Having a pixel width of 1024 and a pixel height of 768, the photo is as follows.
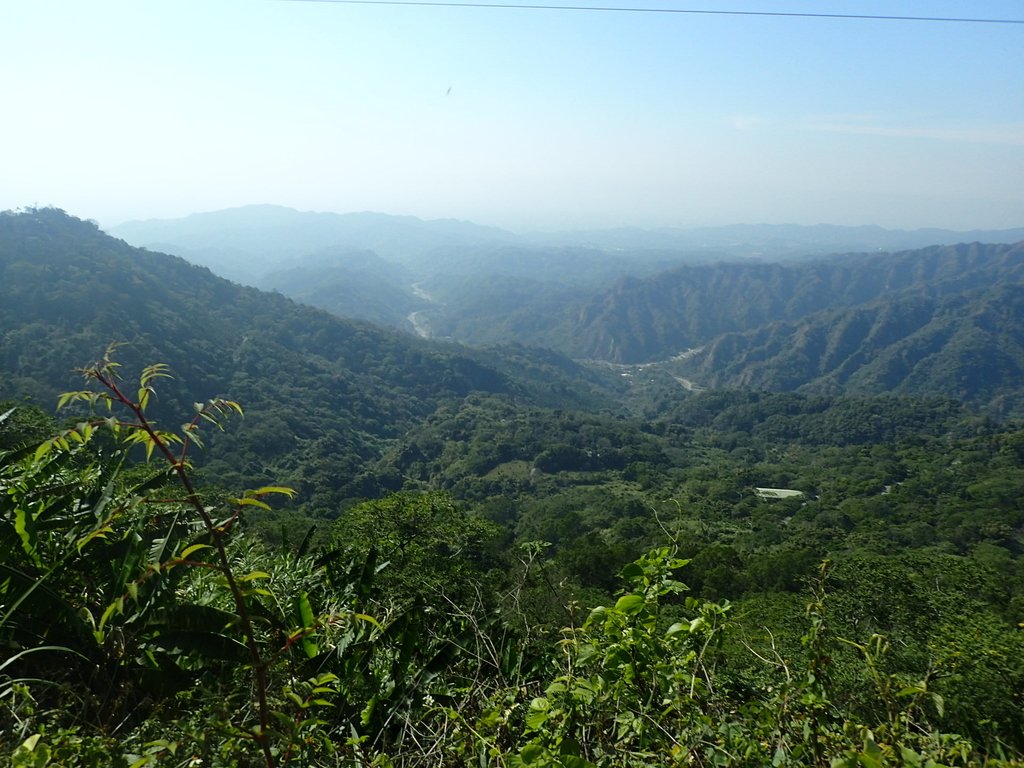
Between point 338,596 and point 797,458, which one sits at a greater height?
point 338,596

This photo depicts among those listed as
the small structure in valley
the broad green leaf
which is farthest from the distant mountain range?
the broad green leaf

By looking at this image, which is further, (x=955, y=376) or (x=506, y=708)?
(x=955, y=376)

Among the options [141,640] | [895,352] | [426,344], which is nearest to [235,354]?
[426,344]

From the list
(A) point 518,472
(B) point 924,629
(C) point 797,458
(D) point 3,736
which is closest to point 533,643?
(D) point 3,736

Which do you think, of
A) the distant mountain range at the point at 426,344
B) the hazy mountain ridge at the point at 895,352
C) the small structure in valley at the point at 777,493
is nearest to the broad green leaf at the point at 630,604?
the small structure in valley at the point at 777,493

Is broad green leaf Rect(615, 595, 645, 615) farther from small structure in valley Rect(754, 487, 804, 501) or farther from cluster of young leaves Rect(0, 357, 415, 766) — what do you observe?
small structure in valley Rect(754, 487, 804, 501)

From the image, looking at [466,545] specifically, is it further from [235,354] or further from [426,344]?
Answer: [426,344]

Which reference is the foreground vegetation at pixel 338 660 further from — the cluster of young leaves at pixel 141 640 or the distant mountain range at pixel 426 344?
the distant mountain range at pixel 426 344

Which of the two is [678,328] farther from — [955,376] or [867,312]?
[955,376]
